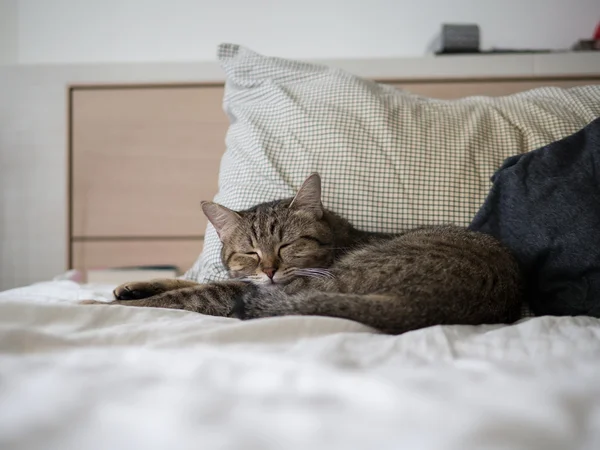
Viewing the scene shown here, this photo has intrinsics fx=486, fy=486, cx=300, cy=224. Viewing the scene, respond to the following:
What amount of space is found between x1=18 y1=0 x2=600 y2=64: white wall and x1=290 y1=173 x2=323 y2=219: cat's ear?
1487 mm

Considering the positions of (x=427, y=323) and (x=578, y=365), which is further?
(x=427, y=323)

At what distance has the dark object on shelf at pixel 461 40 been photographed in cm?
205

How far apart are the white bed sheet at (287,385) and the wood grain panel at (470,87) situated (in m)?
1.46

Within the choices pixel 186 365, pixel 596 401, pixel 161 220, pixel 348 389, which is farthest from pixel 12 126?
pixel 596 401

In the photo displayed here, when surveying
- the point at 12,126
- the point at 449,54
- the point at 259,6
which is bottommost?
the point at 12,126

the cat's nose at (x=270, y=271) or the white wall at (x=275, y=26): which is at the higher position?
the white wall at (x=275, y=26)

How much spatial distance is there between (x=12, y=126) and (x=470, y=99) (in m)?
1.89

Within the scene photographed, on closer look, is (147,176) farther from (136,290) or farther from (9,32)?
(9,32)

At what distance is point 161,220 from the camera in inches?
80.0

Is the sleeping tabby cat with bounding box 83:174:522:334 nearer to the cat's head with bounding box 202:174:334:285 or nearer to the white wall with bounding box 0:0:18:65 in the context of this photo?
the cat's head with bounding box 202:174:334:285

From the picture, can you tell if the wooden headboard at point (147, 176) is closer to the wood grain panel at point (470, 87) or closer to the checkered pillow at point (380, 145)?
the checkered pillow at point (380, 145)

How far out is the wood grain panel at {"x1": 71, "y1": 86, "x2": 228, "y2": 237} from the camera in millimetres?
2031

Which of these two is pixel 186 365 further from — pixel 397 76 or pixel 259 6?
pixel 259 6

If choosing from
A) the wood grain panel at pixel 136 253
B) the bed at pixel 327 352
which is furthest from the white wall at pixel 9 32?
the bed at pixel 327 352
